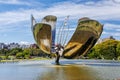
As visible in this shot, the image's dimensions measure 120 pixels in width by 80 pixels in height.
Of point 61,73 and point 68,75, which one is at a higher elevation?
point 68,75

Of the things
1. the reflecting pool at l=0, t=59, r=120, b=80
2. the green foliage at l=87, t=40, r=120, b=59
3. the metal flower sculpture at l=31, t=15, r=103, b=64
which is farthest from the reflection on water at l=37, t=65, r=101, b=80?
the green foliage at l=87, t=40, r=120, b=59

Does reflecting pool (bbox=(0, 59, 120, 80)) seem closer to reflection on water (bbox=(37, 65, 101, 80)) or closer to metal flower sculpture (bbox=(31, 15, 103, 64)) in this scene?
reflection on water (bbox=(37, 65, 101, 80))

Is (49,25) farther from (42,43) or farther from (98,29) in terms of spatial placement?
(98,29)

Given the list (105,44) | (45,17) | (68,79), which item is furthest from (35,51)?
(68,79)

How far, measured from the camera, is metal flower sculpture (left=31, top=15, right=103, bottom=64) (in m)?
68.9

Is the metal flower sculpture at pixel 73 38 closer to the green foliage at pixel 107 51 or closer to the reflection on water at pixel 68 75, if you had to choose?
the reflection on water at pixel 68 75

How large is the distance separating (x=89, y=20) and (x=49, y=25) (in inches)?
347

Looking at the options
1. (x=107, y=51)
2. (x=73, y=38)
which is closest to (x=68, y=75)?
(x=73, y=38)

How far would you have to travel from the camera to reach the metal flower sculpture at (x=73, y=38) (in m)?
68.9

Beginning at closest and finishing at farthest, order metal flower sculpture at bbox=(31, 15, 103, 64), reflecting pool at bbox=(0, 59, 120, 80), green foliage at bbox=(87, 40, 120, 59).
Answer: reflecting pool at bbox=(0, 59, 120, 80) → metal flower sculpture at bbox=(31, 15, 103, 64) → green foliage at bbox=(87, 40, 120, 59)

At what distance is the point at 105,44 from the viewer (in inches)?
5443

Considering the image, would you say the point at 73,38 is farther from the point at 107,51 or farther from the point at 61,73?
the point at 107,51

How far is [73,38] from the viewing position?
233 feet

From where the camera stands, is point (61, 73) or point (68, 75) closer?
point (68, 75)
